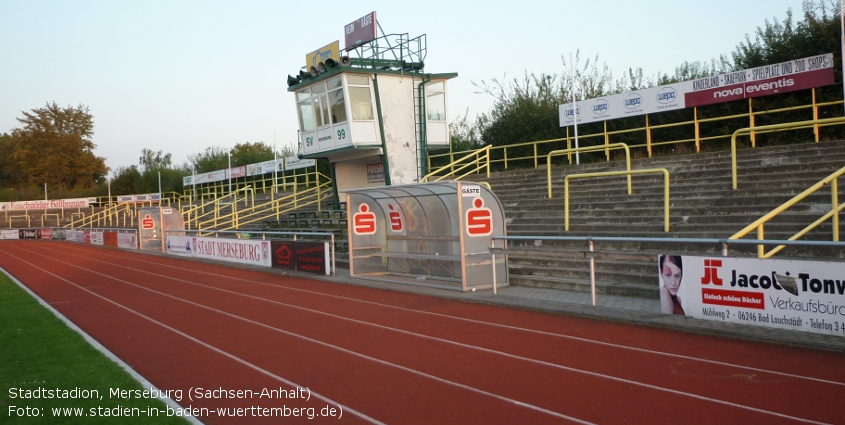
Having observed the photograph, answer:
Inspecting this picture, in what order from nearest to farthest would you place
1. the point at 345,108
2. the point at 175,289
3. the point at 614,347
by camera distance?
the point at 614,347 < the point at 175,289 < the point at 345,108

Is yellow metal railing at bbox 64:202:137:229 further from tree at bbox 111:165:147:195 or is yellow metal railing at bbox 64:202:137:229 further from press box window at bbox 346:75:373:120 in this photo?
press box window at bbox 346:75:373:120

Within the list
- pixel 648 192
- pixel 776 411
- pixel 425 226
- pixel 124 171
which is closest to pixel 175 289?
pixel 425 226

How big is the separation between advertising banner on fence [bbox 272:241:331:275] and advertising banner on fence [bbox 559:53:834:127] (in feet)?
34.9

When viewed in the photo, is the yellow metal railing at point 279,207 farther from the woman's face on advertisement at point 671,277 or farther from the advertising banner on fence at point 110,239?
the woman's face on advertisement at point 671,277

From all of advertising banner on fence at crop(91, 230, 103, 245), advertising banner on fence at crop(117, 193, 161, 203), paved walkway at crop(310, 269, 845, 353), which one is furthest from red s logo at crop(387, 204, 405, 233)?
advertising banner on fence at crop(117, 193, 161, 203)

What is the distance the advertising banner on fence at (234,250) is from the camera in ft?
73.7

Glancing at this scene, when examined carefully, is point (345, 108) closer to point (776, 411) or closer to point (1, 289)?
point (1, 289)

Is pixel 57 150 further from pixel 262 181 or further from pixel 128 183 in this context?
pixel 262 181

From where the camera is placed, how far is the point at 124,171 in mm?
74938

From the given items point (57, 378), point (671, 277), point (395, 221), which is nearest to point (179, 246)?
point (395, 221)

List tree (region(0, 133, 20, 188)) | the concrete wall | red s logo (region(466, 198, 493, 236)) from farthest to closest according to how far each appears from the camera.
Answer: tree (region(0, 133, 20, 188))
the concrete wall
red s logo (region(466, 198, 493, 236))

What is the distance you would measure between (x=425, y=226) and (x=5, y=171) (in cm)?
8912

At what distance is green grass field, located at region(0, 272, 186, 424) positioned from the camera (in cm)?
634

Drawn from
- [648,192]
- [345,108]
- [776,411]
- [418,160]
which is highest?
[345,108]
